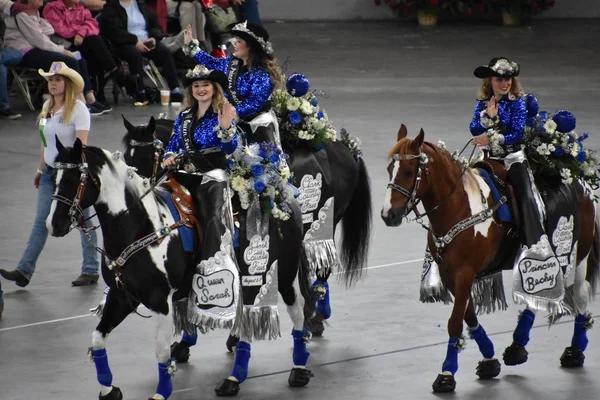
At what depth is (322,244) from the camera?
736 cm

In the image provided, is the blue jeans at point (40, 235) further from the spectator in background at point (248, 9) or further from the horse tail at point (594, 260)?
the spectator in background at point (248, 9)

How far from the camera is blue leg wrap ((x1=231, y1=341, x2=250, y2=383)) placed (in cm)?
609

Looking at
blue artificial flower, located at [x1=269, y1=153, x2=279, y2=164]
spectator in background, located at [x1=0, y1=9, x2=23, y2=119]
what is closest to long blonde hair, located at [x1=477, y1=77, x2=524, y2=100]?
blue artificial flower, located at [x1=269, y1=153, x2=279, y2=164]

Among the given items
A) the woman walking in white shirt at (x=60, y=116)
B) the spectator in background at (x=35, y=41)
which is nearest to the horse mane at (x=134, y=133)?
the woman walking in white shirt at (x=60, y=116)

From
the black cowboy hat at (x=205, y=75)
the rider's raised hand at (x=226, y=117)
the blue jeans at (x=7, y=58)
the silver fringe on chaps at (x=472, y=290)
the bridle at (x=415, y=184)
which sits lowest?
the blue jeans at (x=7, y=58)

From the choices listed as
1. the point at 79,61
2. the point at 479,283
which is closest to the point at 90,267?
the point at 479,283

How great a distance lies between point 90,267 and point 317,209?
190cm

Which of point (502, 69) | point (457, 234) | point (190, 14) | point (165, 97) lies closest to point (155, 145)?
point (457, 234)

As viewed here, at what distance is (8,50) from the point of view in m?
13.6

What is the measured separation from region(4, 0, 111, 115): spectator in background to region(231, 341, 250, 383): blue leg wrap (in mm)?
7844

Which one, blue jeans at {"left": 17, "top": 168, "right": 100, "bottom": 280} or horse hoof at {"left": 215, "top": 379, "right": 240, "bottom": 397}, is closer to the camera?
horse hoof at {"left": 215, "top": 379, "right": 240, "bottom": 397}

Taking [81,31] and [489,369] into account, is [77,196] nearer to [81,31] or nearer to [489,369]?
[489,369]

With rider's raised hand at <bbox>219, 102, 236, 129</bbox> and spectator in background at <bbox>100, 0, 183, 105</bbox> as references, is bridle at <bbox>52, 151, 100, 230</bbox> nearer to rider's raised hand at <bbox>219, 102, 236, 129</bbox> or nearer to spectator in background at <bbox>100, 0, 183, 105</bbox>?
rider's raised hand at <bbox>219, 102, 236, 129</bbox>

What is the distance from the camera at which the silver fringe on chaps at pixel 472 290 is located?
21.5ft
